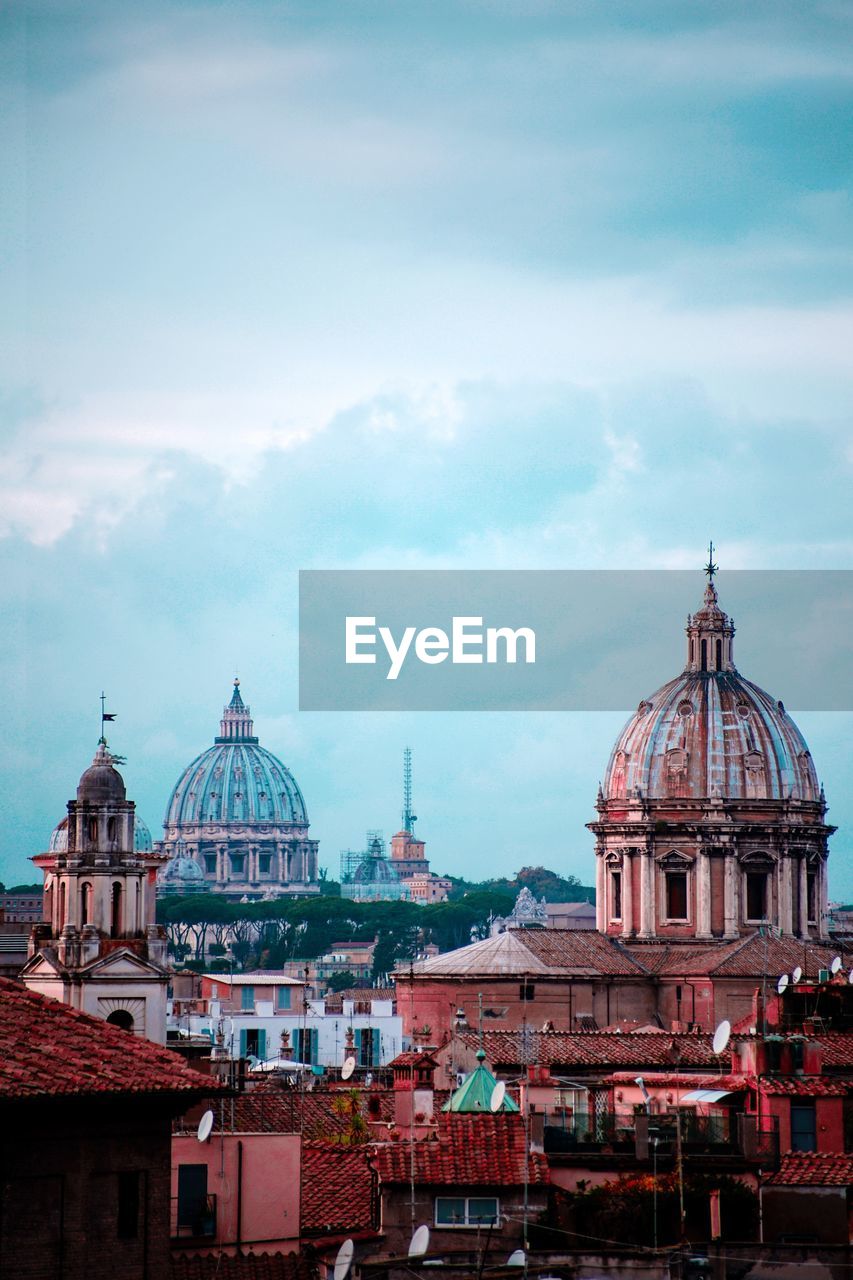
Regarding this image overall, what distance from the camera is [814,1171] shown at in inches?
1185

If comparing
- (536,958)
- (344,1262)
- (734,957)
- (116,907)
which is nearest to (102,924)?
(116,907)

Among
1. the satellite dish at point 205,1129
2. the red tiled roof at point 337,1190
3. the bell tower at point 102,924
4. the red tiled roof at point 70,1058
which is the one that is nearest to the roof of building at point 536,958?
the bell tower at point 102,924

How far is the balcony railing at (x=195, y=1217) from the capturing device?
87.6 feet

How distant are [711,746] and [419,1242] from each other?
64286 millimetres

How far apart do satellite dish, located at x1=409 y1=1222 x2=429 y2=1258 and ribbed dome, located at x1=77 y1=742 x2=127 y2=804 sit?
27809 mm

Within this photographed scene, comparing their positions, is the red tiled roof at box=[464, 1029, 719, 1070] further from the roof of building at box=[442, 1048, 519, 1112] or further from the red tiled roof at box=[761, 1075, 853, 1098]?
the roof of building at box=[442, 1048, 519, 1112]

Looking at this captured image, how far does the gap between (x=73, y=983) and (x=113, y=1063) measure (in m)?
27.3

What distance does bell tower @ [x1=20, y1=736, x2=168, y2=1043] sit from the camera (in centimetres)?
5044

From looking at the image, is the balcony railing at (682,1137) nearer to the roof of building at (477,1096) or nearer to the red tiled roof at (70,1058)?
the roof of building at (477,1096)

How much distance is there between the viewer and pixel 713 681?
3568 inches

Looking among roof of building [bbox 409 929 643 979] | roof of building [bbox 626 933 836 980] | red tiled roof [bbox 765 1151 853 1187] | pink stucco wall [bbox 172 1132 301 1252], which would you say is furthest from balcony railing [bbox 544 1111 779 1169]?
roof of building [bbox 409 929 643 979]

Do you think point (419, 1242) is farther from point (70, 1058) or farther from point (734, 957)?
point (734, 957)

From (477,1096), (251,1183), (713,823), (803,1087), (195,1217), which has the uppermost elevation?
(713,823)

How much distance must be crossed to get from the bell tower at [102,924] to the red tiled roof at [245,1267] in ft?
75.2
